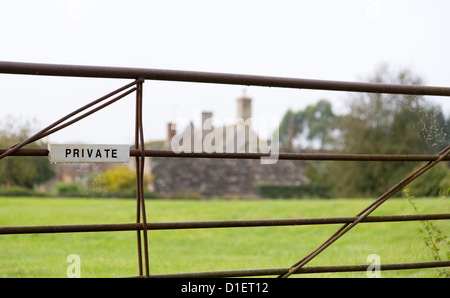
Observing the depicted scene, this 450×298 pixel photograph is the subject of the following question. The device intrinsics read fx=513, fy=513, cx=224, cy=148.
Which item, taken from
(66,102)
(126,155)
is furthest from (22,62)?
(66,102)

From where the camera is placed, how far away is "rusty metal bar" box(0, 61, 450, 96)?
80.2 inches

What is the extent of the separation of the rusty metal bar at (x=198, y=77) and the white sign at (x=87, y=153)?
30cm

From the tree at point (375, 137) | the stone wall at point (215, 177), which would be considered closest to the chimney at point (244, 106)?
the stone wall at point (215, 177)

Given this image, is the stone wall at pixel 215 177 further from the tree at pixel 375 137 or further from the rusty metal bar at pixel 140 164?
the rusty metal bar at pixel 140 164

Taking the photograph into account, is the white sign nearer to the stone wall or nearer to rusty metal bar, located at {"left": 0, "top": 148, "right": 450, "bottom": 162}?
rusty metal bar, located at {"left": 0, "top": 148, "right": 450, "bottom": 162}

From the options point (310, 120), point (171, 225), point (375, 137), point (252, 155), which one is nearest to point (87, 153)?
point (171, 225)

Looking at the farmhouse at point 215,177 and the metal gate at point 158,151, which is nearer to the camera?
the metal gate at point 158,151

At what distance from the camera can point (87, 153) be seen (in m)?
2.16

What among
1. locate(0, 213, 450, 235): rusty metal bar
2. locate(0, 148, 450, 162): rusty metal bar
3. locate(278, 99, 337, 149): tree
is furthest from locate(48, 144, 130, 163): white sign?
locate(278, 99, 337, 149): tree

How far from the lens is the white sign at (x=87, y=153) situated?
6.95 feet
